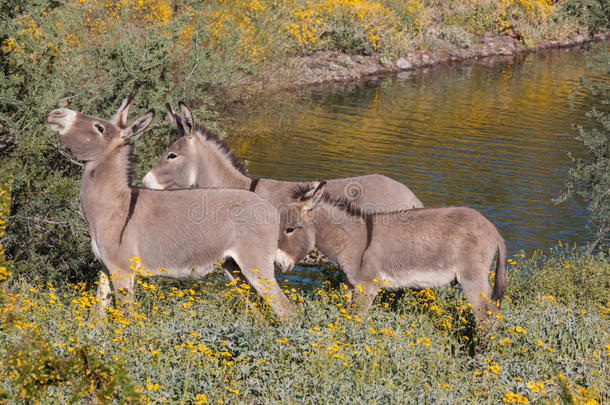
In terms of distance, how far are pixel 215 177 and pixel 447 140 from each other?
44.2 ft

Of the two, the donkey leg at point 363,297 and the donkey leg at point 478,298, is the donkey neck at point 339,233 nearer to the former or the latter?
the donkey leg at point 363,297

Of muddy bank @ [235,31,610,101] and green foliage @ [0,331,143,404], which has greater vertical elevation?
green foliage @ [0,331,143,404]

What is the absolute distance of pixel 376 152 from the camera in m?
19.6

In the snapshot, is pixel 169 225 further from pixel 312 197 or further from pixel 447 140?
pixel 447 140

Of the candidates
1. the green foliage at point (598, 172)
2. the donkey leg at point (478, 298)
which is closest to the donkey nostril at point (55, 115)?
the donkey leg at point (478, 298)

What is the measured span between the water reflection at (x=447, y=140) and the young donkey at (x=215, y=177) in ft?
17.5

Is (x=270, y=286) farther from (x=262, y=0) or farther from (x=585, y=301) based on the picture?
(x=262, y=0)

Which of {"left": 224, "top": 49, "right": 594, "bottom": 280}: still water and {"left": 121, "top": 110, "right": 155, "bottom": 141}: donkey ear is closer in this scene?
{"left": 121, "top": 110, "right": 155, "bottom": 141}: donkey ear

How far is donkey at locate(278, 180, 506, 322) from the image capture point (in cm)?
714

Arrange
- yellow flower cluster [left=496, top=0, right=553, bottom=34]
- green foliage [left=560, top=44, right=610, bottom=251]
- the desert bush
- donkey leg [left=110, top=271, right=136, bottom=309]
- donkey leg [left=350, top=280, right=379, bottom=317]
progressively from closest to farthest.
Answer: donkey leg [left=110, top=271, right=136, bottom=309]
donkey leg [left=350, top=280, right=379, bottom=317]
green foliage [left=560, top=44, right=610, bottom=251]
the desert bush
yellow flower cluster [left=496, top=0, right=553, bottom=34]

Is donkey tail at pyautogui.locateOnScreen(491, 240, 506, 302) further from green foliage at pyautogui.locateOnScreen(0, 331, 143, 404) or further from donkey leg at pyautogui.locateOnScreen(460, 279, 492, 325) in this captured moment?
green foliage at pyautogui.locateOnScreen(0, 331, 143, 404)

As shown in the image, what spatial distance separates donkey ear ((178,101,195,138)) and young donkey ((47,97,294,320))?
63.8 inches

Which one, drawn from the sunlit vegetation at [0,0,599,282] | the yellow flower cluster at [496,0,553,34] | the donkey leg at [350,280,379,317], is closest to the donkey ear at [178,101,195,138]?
the sunlit vegetation at [0,0,599,282]

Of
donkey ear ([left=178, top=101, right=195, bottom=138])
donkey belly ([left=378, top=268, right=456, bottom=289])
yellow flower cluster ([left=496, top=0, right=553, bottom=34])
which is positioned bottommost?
yellow flower cluster ([left=496, top=0, right=553, bottom=34])
